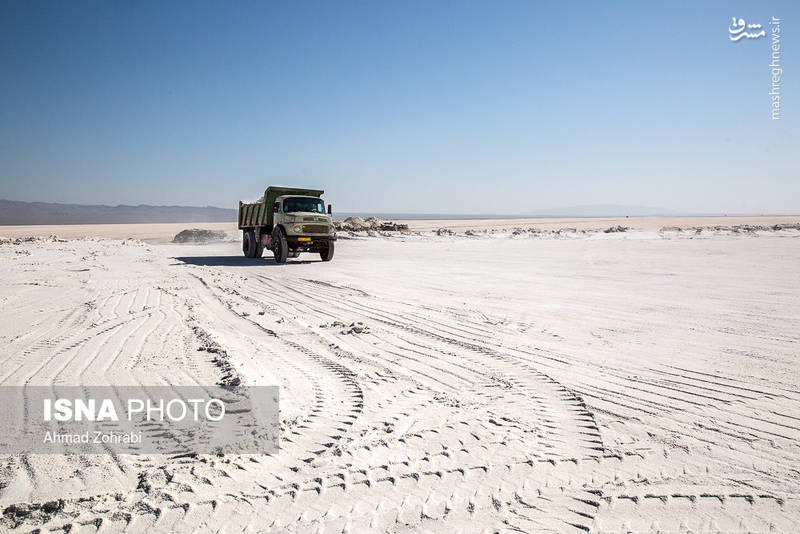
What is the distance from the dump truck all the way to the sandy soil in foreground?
27.0ft

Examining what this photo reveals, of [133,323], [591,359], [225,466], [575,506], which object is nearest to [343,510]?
[225,466]

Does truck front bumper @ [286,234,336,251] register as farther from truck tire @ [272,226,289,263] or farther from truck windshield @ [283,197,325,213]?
truck windshield @ [283,197,325,213]

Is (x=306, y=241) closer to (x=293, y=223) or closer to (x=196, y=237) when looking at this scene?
(x=293, y=223)

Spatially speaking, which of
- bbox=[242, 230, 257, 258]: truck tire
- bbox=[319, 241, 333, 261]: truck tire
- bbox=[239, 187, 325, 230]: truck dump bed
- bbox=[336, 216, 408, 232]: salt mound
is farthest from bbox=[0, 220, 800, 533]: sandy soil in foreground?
bbox=[336, 216, 408, 232]: salt mound

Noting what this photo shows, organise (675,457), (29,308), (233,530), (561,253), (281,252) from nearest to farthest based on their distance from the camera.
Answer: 1. (233,530)
2. (675,457)
3. (29,308)
4. (281,252)
5. (561,253)

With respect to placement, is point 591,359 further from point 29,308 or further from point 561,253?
point 561,253

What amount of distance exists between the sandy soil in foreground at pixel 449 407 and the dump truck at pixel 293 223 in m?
8.23

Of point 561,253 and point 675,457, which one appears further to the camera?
point 561,253

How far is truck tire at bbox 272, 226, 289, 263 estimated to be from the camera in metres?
19.0

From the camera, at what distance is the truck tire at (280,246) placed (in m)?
19.0

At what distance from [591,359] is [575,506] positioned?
126 inches

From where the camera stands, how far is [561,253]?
73.2ft

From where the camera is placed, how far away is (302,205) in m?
19.5

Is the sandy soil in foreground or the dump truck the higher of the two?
the dump truck
